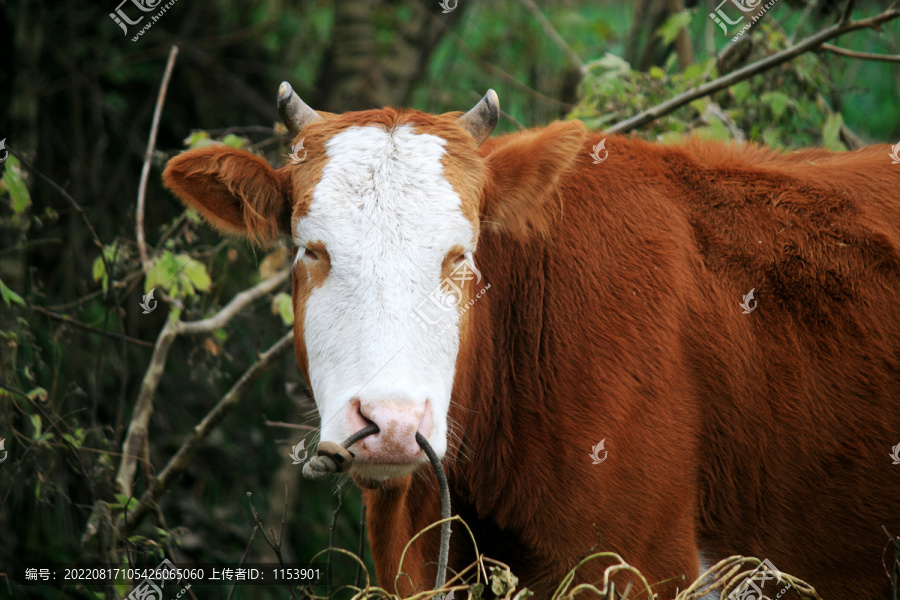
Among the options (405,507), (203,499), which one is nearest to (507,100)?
(203,499)

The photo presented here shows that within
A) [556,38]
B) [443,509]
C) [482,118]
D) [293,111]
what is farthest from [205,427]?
[556,38]

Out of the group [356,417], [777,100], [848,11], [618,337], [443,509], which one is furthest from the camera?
[777,100]

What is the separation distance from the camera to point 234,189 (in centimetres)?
299

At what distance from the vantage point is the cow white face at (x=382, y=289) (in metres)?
2.36

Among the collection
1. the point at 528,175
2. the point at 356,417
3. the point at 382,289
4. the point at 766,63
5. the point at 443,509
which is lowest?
the point at 443,509

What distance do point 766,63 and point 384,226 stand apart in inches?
102

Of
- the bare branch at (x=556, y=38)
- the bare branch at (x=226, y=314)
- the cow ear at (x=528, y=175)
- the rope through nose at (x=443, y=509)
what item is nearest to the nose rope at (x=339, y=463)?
the rope through nose at (x=443, y=509)

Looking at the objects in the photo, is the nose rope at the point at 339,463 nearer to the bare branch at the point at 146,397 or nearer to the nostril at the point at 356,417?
the nostril at the point at 356,417

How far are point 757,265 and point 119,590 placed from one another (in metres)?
3.36

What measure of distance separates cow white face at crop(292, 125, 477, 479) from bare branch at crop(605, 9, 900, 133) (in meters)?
1.68

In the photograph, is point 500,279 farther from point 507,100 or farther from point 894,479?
point 507,100

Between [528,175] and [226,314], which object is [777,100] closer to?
[528,175]

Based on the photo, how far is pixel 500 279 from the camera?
3.17 m

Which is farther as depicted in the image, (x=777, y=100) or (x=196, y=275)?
(x=777, y=100)
